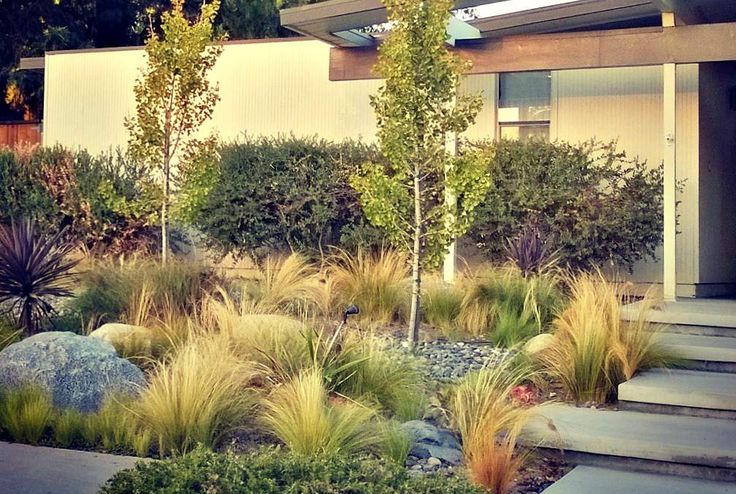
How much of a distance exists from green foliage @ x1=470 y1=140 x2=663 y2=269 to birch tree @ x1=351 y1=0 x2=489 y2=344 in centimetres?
396

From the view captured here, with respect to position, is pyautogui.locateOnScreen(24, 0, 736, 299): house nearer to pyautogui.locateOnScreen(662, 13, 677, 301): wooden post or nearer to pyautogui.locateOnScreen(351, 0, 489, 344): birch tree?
pyautogui.locateOnScreen(662, 13, 677, 301): wooden post

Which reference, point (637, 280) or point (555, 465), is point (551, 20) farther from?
point (555, 465)

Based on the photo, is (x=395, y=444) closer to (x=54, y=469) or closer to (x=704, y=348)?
(x=54, y=469)

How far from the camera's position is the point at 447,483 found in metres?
4.42

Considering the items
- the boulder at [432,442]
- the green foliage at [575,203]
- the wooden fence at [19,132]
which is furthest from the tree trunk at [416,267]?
the wooden fence at [19,132]

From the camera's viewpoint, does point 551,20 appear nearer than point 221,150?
Yes

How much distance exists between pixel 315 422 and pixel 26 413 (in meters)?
2.09

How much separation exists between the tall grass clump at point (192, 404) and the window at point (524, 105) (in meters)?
9.16

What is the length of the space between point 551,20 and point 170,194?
19.2 ft

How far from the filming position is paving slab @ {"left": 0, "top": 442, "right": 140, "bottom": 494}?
17.7 feet

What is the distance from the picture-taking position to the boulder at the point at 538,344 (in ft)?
27.7

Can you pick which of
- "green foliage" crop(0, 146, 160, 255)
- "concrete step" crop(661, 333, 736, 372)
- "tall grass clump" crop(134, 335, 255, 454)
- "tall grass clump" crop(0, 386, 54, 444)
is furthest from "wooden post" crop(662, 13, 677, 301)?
"green foliage" crop(0, 146, 160, 255)

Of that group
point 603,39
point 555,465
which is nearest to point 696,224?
point 603,39

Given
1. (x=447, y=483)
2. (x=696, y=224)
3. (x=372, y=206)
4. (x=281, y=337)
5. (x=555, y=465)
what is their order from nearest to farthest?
(x=447, y=483)
(x=555, y=465)
(x=281, y=337)
(x=372, y=206)
(x=696, y=224)
